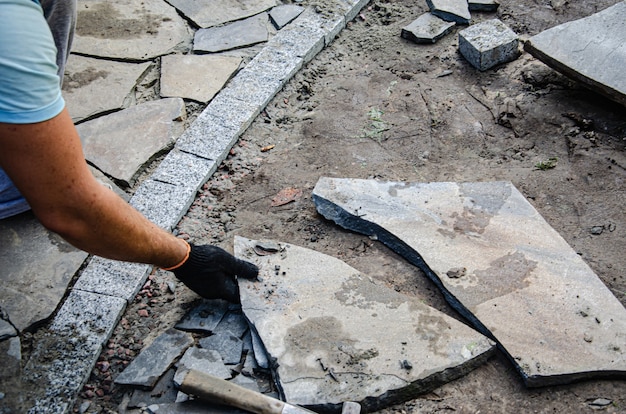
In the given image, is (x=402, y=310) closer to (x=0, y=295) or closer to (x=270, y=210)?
(x=270, y=210)

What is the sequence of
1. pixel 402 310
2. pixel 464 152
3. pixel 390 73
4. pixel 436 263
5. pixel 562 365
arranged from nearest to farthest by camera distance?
pixel 562 365 < pixel 402 310 < pixel 436 263 < pixel 464 152 < pixel 390 73

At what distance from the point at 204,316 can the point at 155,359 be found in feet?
1.07

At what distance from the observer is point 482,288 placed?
3.02m

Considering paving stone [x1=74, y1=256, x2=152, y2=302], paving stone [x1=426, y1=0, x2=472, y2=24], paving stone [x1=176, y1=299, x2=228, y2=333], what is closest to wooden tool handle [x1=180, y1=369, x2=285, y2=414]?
paving stone [x1=176, y1=299, x2=228, y2=333]

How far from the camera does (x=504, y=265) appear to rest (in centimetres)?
312

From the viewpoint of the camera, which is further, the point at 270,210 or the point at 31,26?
the point at 270,210

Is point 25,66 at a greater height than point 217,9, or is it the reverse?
point 25,66

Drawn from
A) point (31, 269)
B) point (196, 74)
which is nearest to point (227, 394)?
point (31, 269)

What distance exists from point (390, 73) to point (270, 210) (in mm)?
1666

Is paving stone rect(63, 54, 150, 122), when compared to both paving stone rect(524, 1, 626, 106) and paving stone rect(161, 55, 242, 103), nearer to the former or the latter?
paving stone rect(161, 55, 242, 103)

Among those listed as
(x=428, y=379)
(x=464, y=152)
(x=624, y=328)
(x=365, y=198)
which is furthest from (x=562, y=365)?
(x=464, y=152)

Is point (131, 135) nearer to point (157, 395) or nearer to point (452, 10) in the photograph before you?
point (157, 395)

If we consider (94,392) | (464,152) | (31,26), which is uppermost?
Result: (31,26)

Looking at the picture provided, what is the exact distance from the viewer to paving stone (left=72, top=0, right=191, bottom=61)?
4.79 meters
